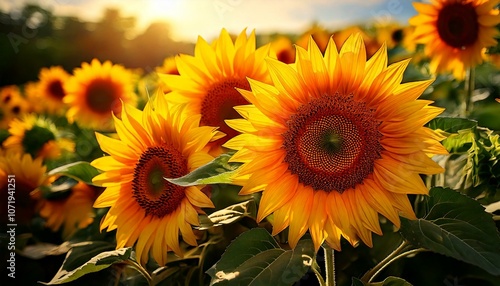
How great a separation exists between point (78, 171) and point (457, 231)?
869 millimetres

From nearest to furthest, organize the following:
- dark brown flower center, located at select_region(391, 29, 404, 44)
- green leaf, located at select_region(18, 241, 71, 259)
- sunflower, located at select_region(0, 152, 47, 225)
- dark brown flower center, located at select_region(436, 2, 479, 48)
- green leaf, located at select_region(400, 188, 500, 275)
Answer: green leaf, located at select_region(400, 188, 500, 275)
green leaf, located at select_region(18, 241, 71, 259)
dark brown flower center, located at select_region(436, 2, 479, 48)
sunflower, located at select_region(0, 152, 47, 225)
dark brown flower center, located at select_region(391, 29, 404, 44)

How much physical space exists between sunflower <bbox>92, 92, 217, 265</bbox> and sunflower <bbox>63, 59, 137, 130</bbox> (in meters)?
1.79

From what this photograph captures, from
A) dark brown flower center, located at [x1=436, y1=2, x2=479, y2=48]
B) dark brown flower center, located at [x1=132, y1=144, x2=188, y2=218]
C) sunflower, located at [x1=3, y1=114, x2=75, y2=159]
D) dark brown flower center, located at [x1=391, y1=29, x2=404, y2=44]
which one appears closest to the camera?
dark brown flower center, located at [x1=132, y1=144, x2=188, y2=218]

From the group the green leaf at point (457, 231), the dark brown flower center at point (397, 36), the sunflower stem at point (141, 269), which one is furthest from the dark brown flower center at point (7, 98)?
the green leaf at point (457, 231)

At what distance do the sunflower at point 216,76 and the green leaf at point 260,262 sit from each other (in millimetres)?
338

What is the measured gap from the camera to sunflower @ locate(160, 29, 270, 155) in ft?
4.46

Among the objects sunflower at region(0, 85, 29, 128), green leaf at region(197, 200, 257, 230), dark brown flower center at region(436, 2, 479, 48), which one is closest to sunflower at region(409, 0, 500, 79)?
dark brown flower center at region(436, 2, 479, 48)

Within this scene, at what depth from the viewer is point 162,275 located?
50.0 inches

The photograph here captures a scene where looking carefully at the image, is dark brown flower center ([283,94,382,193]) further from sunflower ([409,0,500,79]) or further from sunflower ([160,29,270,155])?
sunflower ([409,0,500,79])

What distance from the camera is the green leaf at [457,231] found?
3.06ft

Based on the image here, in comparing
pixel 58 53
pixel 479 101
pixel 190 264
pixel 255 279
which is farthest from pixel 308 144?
pixel 58 53

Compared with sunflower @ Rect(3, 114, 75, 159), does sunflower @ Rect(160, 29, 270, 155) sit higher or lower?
higher

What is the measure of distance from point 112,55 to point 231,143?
9100 millimetres

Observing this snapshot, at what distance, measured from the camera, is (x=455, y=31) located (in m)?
1.86
